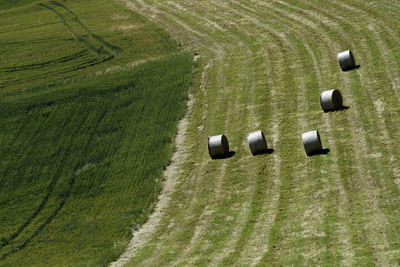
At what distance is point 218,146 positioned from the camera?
35.1 meters

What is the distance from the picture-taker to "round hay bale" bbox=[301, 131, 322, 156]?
31.4 meters

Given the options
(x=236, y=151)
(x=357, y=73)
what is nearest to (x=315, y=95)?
(x=357, y=73)

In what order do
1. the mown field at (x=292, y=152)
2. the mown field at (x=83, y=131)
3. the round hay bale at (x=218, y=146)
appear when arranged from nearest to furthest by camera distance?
the mown field at (x=292, y=152) < the mown field at (x=83, y=131) < the round hay bale at (x=218, y=146)

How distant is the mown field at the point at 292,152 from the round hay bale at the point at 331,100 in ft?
1.77

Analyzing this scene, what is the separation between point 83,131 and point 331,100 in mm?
16958

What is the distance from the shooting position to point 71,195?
3669 cm

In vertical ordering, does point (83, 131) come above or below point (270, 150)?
below

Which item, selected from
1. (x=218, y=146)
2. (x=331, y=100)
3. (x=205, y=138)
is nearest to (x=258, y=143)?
(x=218, y=146)

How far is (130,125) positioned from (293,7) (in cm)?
2293

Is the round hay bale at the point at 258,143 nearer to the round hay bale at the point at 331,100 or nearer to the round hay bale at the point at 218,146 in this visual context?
the round hay bale at the point at 218,146

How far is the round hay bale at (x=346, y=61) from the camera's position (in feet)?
136

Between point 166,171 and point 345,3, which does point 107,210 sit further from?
point 345,3

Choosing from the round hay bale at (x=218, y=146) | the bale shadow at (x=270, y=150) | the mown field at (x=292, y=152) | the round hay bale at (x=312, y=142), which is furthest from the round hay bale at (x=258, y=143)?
the round hay bale at (x=312, y=142)

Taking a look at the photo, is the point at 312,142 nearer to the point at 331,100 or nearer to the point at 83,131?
the point at 331,100
